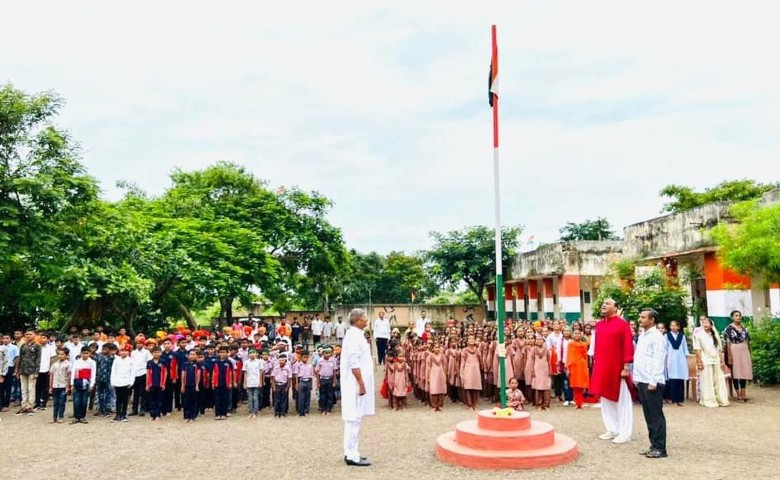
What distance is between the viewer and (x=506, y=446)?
6.89 metres

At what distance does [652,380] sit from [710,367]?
14.4ft

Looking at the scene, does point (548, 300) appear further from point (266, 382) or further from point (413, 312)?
point (266, 382)

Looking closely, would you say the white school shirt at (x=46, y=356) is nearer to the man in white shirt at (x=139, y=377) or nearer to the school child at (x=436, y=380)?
the man in white shirt at (x=139, y=377)

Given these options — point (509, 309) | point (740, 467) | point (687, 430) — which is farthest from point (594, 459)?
point (509, 309)

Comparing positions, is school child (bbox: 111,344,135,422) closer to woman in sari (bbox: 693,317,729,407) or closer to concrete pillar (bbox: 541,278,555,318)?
woman in sari (bbox: 693,317,729,407)

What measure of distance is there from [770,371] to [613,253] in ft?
38.5

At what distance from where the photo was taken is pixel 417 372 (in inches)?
477

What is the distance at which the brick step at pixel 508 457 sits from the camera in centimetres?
668

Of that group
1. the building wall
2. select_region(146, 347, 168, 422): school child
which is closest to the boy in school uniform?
select_region(146, 347, 168, 422): school child

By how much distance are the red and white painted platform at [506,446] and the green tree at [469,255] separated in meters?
23.8

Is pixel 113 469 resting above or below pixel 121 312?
below

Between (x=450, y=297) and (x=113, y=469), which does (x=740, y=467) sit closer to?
(x=113, y=469)

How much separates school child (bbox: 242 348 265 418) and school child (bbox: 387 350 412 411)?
2279mm

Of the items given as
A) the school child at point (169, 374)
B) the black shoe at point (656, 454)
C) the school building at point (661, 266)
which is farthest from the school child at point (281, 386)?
the school building at point (661, 266)
